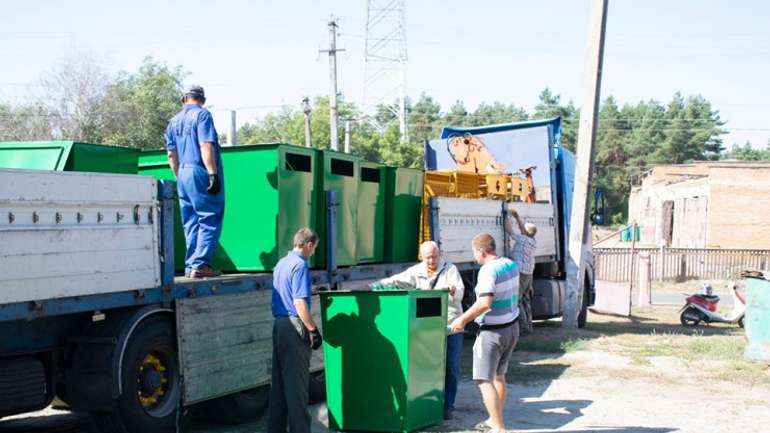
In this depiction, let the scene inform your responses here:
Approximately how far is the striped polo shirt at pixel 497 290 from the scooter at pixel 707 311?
11572 millimetres

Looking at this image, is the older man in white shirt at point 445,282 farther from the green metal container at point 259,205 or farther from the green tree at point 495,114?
the green tree at point 495,114

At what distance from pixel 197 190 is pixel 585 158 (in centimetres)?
948

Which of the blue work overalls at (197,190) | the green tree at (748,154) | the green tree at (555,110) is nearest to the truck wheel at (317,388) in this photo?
the blue work overalls at (197,190)

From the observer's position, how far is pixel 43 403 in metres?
6.53

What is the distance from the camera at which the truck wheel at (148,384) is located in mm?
6832

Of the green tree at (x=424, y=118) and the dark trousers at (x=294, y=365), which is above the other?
the green tree at (x=424, y=118)

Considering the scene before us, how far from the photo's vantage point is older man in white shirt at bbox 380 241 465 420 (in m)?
8.30

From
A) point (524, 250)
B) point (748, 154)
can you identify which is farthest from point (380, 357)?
point (748, 154)

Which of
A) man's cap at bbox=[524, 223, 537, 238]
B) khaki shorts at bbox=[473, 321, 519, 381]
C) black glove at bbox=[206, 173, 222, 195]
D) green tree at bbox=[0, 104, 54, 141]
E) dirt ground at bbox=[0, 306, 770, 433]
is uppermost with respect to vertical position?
green tree at bbox=[0, 104, 54, 141]

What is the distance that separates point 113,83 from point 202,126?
1431 inches

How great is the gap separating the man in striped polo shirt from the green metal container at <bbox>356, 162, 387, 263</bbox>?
8.44 feet

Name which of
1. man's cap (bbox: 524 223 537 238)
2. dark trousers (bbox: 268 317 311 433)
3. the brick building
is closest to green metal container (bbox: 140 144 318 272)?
dark trousers (bbox: 268 317 311 433)

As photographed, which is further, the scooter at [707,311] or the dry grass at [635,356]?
the scooter at [707,311]

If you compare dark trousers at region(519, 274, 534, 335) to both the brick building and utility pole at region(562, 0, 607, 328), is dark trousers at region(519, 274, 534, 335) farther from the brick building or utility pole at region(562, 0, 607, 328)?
the brick building
